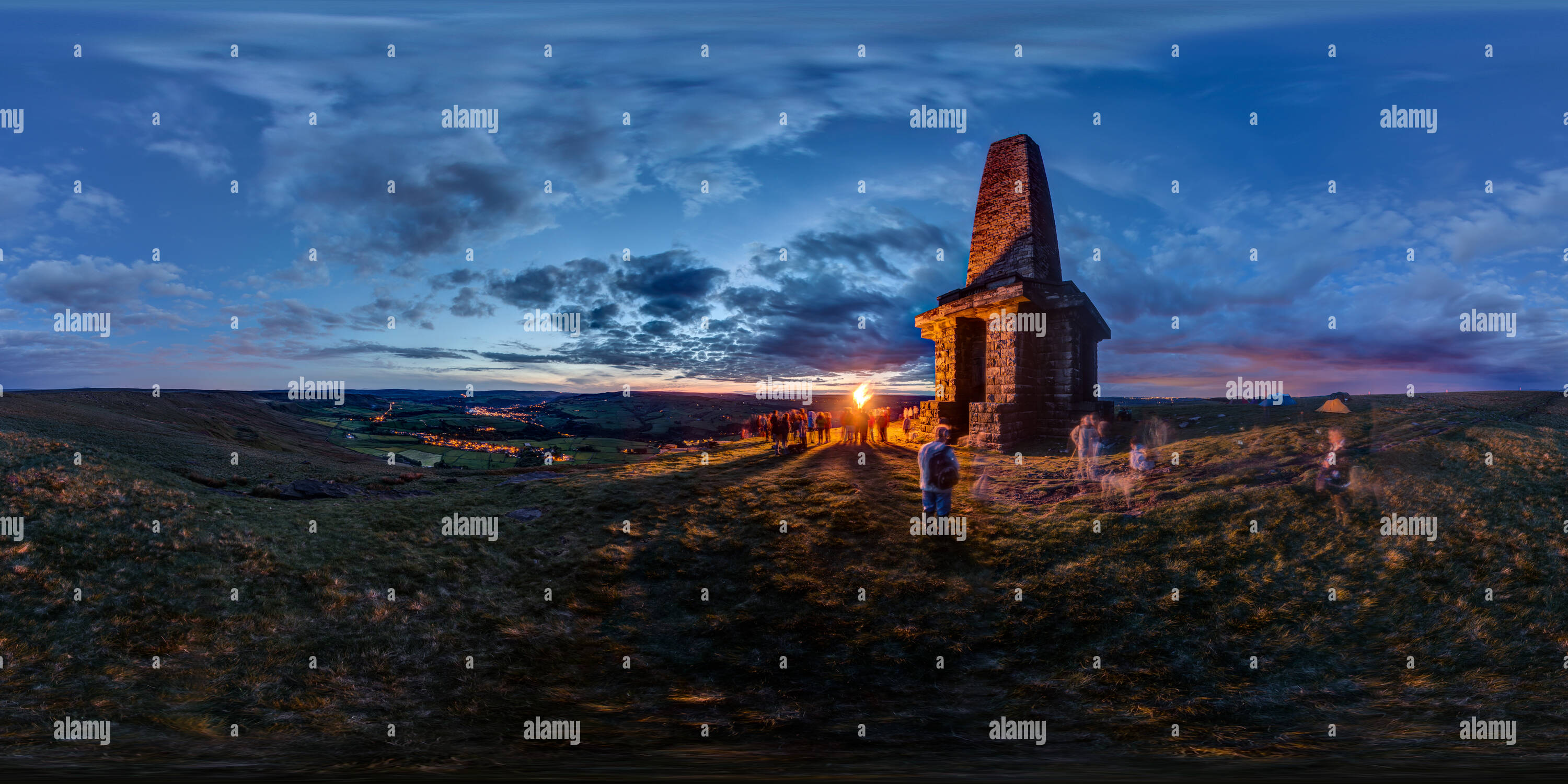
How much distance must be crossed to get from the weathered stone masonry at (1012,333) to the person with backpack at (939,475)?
10.6m

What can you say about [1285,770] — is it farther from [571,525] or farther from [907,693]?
[571,525]

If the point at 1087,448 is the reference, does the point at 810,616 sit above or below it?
below

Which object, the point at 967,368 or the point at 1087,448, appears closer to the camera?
the point at 1087,448

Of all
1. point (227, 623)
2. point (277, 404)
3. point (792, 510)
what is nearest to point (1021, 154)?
point (792, 510)

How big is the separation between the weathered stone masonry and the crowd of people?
6.93 ft

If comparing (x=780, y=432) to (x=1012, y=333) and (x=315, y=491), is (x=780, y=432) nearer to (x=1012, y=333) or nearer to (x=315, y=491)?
(x=1012, y=333)

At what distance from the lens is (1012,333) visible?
21.8 metres

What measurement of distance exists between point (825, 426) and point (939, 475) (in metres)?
14.0

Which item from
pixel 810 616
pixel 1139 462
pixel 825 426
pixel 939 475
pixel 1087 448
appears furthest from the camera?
pixel 825 426

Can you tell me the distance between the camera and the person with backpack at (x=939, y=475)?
10.6 m

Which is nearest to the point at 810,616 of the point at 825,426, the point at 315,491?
the point at 315,491

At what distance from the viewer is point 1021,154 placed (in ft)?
76.5

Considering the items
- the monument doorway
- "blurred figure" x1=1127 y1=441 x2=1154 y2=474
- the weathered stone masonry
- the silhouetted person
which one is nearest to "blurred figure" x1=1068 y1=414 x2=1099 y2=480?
"blurred figure" x1=1127 y1=441 x2=1154 y2=474

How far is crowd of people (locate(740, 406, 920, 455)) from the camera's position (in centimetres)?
2192
